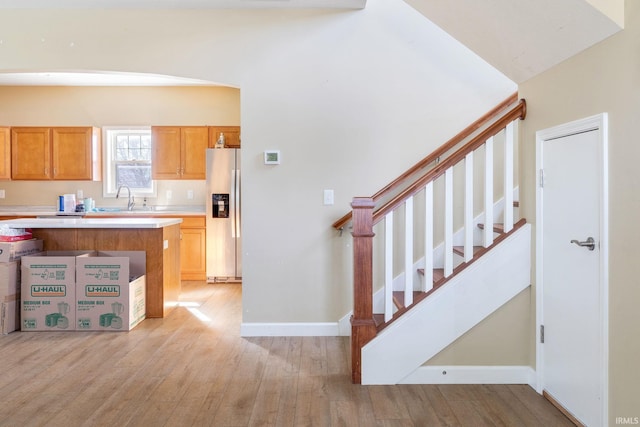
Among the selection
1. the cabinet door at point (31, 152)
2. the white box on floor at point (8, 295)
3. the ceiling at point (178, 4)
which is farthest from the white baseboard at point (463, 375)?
the cabinet door at point (31, 152)

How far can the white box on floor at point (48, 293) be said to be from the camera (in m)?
3.47

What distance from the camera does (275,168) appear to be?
3430 millimetres

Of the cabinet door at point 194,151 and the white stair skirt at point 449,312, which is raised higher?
Answer: the cabinet door at point 194,151

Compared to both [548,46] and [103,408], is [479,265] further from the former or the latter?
[103,408]

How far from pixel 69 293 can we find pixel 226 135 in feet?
9.65

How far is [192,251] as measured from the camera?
5.52 m

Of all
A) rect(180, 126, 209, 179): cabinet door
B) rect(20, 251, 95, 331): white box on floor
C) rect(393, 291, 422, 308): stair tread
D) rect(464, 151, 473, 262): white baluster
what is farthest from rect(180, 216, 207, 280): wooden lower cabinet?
rect(464, 151, 473, 262): white baluster

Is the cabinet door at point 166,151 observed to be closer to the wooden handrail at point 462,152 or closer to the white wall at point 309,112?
the white wall at point 309,112

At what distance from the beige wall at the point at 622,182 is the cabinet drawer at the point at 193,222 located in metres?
4.52

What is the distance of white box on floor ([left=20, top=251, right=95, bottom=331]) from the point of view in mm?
3473

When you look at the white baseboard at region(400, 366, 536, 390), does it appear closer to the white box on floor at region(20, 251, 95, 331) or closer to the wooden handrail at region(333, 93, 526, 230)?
the wooden handrail at region(333, 93, 526, 230)

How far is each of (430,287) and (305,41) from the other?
226cm

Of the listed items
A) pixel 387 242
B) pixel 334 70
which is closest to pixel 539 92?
pixel 387 242

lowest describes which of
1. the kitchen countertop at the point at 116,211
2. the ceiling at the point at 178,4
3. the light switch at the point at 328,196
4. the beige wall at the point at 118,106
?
the kitchen countertop at the point at 116,211
